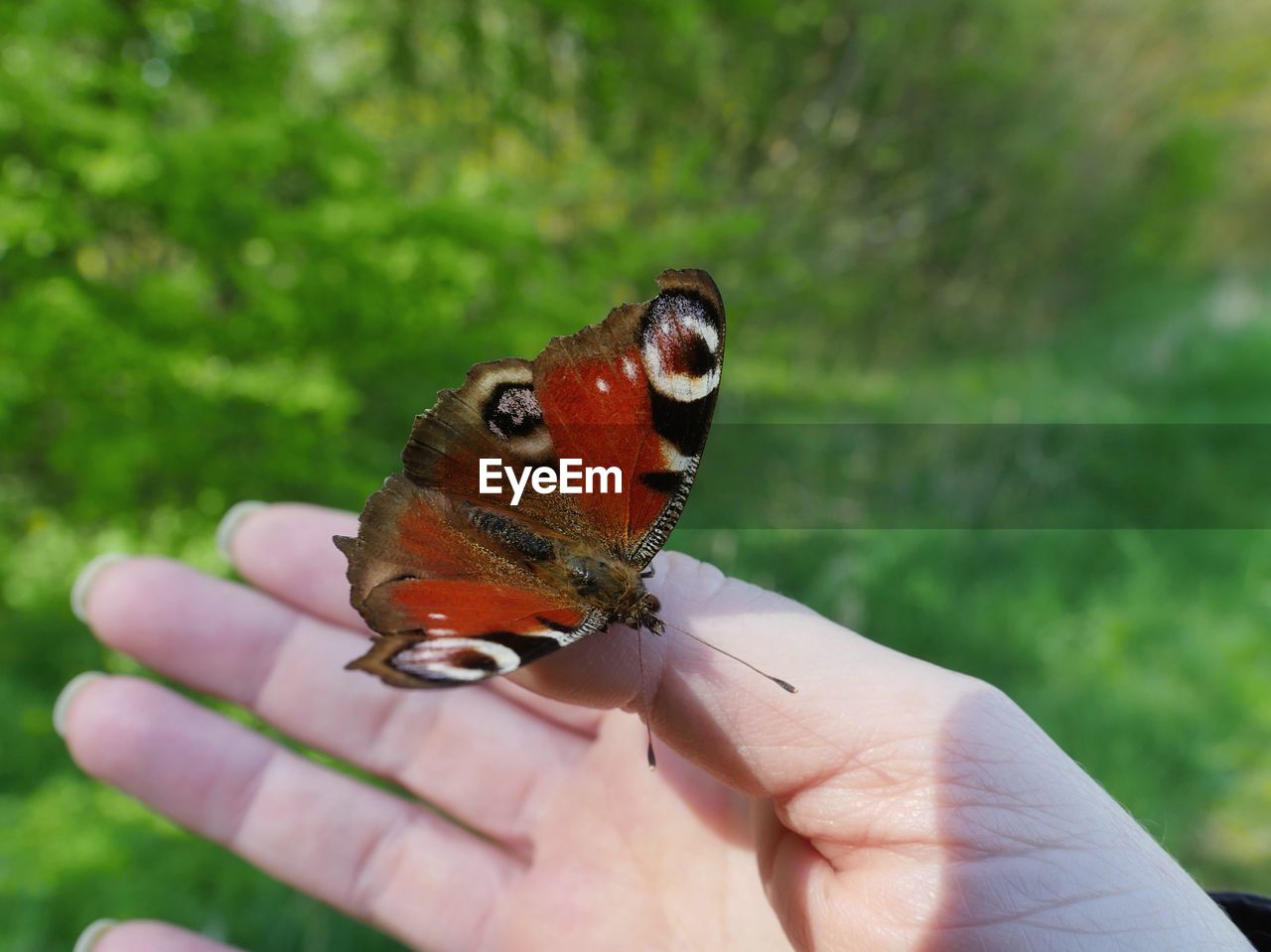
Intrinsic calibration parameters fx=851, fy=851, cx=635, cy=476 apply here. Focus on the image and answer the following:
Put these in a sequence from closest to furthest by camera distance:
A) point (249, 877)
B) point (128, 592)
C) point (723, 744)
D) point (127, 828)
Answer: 1. point (723, 744)
2. point (128, 592)
3. point (249, 877)
4. point (127, 828)

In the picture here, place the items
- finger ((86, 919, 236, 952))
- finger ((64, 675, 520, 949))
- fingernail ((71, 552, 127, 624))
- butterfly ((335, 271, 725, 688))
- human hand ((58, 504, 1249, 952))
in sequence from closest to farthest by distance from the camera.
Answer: human hand ((58, 504, 1249, 952)), butterfly ((335, 271, 725, 688)), finger ((86, 919, 236, 952)), finger ((64, 675, 520, 949)), fingernail ((71, 552, 127, 624))

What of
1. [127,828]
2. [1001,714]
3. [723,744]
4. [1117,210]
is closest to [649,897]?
[723,744]

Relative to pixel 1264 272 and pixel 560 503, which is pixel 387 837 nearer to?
pixel 560 503

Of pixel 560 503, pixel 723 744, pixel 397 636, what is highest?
pixel 560 503

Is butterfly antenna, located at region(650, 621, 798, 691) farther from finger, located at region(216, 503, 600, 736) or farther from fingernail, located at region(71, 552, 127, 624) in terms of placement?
fingernail, located at region(71, 552, 127, 624)

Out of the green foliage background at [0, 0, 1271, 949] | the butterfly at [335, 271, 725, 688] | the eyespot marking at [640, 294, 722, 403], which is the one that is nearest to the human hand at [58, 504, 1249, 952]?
the butterfly at [335, 271, 725, 688]

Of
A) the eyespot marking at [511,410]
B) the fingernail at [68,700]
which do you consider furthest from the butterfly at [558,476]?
the fingernail at [68,700]

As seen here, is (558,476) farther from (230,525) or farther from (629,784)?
(230,525)

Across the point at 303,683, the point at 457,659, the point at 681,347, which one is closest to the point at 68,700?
the point at 303,683
